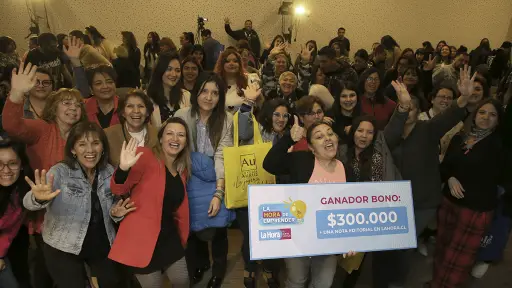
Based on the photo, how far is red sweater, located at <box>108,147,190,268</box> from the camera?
225cm

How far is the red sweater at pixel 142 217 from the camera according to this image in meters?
2.25

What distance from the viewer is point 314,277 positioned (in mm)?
2543

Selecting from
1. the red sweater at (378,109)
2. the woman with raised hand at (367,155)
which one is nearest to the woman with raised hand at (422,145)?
the woman with raised hand at (367,155)

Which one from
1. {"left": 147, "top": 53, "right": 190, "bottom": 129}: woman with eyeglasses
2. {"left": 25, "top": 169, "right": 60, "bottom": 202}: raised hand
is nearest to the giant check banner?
{"left": 25, "top": 169, "right": 60, "bottom": 202}: raised hand

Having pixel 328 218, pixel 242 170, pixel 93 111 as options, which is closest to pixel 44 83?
pixel 93 111

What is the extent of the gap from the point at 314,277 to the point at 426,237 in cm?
205

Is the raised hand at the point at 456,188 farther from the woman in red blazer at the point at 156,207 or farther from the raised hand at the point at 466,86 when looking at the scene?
the woman in red blazer at the point at 156,207

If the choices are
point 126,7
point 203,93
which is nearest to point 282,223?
point 203,93

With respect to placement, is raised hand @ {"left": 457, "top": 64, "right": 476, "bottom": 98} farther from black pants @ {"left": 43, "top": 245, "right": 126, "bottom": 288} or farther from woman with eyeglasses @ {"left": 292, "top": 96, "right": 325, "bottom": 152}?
black pants @ {"left": 43, "top": 245, "right": 126, "bottom": 288}

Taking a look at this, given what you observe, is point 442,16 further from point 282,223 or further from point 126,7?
point 282,223

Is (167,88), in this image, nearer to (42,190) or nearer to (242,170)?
(242,170)

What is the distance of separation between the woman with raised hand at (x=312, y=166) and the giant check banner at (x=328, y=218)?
20cm

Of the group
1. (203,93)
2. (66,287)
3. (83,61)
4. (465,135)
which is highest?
(83,61)

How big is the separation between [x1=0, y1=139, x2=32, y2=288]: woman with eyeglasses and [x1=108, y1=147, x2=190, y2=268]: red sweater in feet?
2.56
